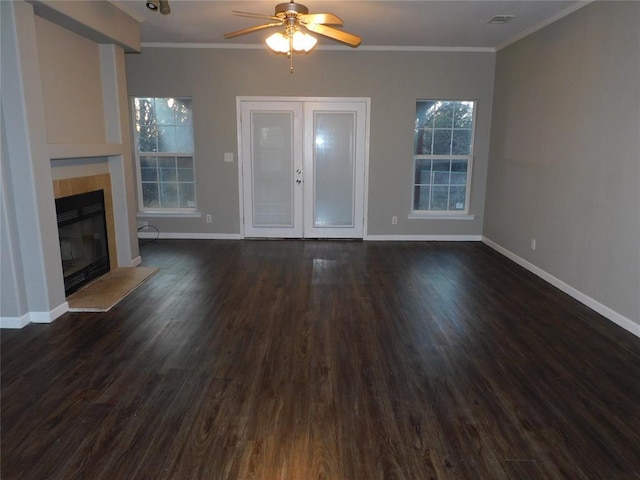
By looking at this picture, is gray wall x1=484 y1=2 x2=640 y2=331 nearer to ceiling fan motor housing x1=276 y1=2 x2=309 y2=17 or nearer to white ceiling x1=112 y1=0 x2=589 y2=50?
white ceiling x1=112 y1=0 x2=589 y2=50

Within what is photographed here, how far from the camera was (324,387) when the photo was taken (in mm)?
2502

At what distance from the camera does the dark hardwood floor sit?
1.93 metres

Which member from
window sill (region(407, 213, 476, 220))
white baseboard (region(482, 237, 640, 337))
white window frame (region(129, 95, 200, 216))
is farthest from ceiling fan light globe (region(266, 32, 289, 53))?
white baseboard (region(482, 237, 640, 337))

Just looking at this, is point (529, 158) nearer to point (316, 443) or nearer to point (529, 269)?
point (529, 269)

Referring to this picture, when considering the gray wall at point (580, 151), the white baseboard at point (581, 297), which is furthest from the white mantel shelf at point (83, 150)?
the white baseboard at point (581, 297)

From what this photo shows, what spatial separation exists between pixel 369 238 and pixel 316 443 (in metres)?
4.55

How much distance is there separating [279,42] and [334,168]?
2.68 meters

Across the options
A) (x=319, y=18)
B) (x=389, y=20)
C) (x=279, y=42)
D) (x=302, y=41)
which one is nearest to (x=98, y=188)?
(x=279, y=42)

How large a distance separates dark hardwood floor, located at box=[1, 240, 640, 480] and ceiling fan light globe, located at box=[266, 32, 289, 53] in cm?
223

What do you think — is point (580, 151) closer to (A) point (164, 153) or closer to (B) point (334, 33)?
(B) point (334, 33)

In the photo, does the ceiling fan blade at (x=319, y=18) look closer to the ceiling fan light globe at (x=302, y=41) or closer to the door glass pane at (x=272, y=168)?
the ceiling fan light globe at (x=302, y=41)

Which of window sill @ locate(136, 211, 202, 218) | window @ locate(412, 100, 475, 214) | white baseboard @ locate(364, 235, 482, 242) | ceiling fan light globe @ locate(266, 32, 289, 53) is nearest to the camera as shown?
ceiling fan light globe @ locate(266, 32, 289, 53)

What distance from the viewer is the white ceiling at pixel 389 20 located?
13.2 feet

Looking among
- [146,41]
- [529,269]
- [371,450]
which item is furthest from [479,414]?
[146,41]
